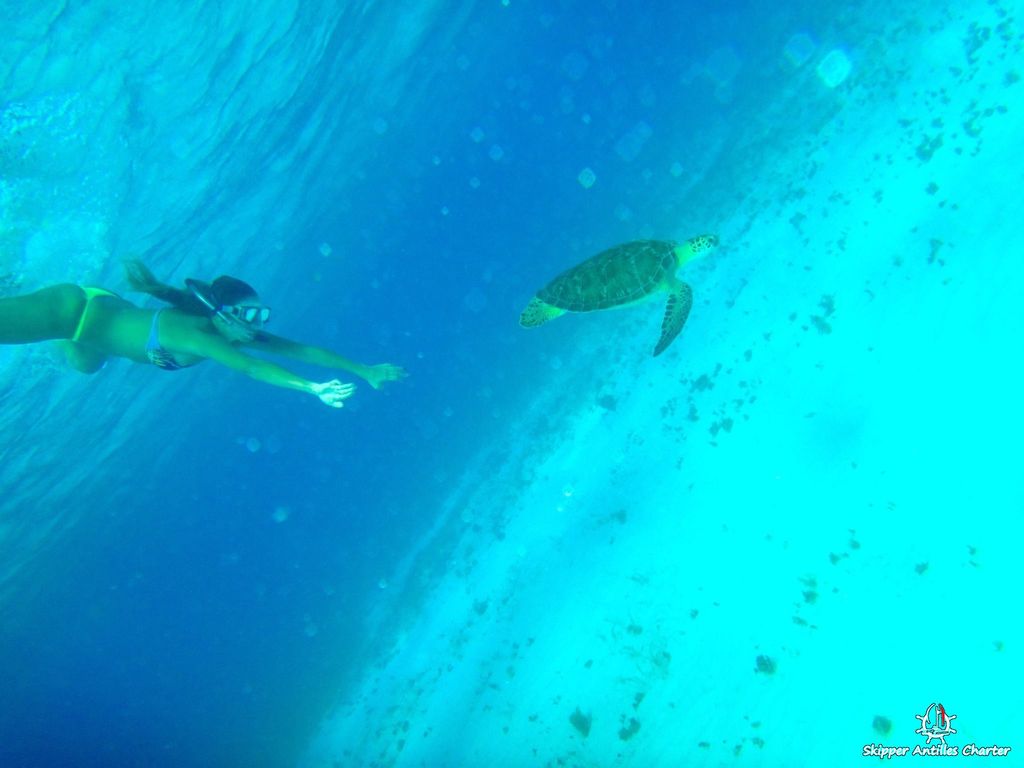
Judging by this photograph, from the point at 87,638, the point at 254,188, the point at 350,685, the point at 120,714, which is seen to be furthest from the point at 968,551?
the point at 87,638

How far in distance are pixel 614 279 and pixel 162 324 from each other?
16.5ft

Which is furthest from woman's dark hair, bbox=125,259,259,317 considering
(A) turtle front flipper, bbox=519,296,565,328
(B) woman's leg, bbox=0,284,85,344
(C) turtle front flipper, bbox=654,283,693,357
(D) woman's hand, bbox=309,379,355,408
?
(C) turtle front flipper, bbox=654,283,693,357

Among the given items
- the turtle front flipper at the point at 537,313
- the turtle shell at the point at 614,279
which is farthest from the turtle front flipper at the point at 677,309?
the turtle front flipper at the point at 537,313

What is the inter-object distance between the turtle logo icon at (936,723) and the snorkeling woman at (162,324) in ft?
27.9

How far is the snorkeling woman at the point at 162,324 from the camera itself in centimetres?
452

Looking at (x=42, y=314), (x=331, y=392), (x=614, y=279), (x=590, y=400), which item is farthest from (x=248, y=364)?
(x=590, y=400)

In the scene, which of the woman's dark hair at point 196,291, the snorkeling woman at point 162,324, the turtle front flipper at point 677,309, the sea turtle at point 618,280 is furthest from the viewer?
the turtle front flipper at point 677,309

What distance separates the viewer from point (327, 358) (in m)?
5.88

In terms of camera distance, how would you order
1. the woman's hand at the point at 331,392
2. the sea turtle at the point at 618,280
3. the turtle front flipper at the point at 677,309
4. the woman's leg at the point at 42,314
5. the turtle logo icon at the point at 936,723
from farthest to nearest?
1. the turtle front flipper at the point at 677,309
2. the turtle logo icon at the point at 936,723
3. the sea turtle at the point at 618,280
4. the woman's leg at the point at 42,314
5. the woman's hand at the point at 331,392

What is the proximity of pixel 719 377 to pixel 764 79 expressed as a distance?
984 centimetres

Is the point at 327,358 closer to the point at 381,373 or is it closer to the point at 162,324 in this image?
the point at 381,373

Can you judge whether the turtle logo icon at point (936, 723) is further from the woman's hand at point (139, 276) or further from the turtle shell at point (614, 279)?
the woman's hand at point (139, 276)

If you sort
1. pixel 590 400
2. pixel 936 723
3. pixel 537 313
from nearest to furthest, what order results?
1. pixel 936 723
2. pixel 537 313
3. pixel 590 400

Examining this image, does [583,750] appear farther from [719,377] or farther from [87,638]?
[87,638]
